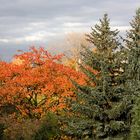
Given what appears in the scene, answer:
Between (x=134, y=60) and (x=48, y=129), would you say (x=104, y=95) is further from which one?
(x=48, y=129)

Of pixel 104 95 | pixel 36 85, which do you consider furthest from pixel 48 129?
pixel 104 95

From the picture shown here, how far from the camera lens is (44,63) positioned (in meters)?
39.6

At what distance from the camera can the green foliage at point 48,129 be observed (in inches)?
1333

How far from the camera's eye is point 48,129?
34.7 m

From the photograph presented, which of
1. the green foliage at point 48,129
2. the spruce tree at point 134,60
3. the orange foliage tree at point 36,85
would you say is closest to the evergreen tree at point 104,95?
the spruce tree at point 134,60

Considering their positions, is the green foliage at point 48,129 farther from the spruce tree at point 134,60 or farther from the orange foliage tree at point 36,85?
the spruce tree at point 134,60

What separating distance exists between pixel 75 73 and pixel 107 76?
11.9 metres

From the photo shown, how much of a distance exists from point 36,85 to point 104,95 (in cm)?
1201

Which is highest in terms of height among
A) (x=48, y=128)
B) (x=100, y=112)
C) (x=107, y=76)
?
(x=107, y=76)

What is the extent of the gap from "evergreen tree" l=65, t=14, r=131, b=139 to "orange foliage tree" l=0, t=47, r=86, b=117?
843cm

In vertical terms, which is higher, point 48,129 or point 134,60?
point 134,60

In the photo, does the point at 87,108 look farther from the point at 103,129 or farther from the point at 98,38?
the point at 98,38

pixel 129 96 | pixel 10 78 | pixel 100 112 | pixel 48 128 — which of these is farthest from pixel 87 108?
pixel 10 78

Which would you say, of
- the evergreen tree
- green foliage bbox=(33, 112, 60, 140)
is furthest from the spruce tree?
green foliage bbox=(33, 112, 60, 140)
